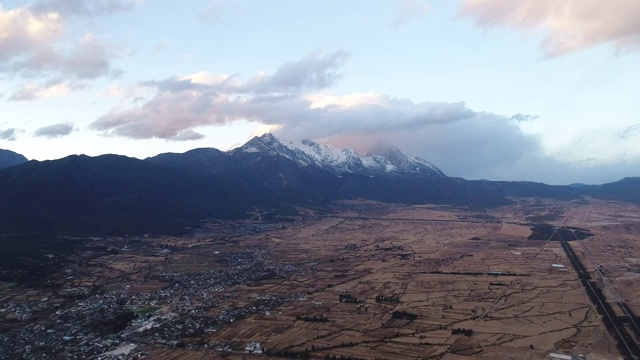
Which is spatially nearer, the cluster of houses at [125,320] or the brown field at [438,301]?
the brown field at [438,301]

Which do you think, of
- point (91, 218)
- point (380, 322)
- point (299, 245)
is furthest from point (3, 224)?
point (380, 322)

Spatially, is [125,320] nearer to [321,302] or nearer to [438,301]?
[321,302]

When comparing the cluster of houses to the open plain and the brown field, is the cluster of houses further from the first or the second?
the brown field

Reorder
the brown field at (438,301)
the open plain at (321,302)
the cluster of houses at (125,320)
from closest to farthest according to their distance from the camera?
the brown field at (438,301) → the open plain at (321,302) → the cluster of houses at (125,320)

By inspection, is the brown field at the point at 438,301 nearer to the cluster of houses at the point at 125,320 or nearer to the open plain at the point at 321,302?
the open plain at the point at 321,302

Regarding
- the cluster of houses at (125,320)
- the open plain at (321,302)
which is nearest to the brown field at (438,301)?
the open plain at (321,302)

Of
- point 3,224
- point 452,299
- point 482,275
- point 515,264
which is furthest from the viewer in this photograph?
point 3,224

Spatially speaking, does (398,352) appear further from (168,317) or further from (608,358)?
(168,317)

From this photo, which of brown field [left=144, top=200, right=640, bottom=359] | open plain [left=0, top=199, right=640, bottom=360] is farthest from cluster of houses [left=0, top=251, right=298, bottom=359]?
brown field [left=144, top=200, right=640, bottom=359]
